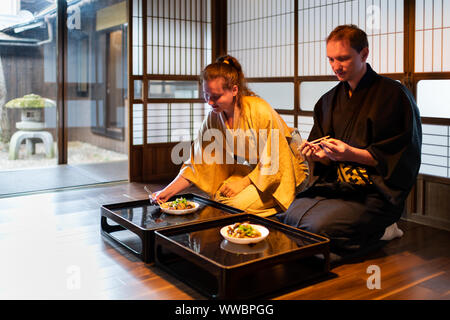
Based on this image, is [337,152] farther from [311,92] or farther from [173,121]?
[173,121]

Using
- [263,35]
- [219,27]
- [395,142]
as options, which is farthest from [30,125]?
[395,142]

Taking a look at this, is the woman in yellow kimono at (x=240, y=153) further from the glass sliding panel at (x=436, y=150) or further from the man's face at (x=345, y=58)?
the glass sliding panel at (x=436, y=150)

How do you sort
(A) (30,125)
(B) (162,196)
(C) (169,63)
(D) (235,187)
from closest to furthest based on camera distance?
(B) (162,196), (D) (235,187), (C) (169,63), (A) (30,125)

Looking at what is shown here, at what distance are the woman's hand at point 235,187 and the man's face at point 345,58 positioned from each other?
3.06 feet

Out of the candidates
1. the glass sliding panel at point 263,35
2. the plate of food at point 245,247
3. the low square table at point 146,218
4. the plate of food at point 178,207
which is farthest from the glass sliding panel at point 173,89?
the plate of food at point 245,247

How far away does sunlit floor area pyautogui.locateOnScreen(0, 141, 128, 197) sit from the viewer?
16.4 ft

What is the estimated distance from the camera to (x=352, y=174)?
2.75 meters

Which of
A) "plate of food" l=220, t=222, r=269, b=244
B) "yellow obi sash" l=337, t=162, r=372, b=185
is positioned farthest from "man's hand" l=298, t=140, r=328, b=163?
"plate of food" l=220, t=222, r=269, b=244

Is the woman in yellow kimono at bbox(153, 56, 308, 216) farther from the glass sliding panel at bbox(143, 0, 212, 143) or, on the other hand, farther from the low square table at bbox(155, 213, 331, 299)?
the glass sliding panel at bbox(143, 0, 212, 143)

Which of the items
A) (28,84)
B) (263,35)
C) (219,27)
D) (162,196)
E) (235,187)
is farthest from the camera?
(28,84)

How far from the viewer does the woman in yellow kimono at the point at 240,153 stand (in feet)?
9.91

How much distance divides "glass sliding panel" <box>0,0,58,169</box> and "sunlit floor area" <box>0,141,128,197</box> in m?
0.01

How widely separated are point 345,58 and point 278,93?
234cm

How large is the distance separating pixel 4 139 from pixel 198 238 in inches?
166
